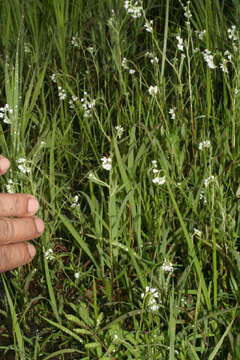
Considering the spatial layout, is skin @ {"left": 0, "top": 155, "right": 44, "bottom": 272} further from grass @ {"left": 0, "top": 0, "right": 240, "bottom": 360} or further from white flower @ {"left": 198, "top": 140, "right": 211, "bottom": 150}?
white flower @ {"left": 198, "top": 140, "right": 211, "bottom": 150}

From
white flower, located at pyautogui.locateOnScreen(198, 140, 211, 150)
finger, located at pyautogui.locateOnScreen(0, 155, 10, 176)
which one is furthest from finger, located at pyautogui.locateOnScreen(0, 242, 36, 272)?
white flower, located at pyautogui.locateOnScreen(198, 140, 211, 150)

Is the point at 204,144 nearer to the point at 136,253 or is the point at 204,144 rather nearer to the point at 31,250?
the point at 136,253

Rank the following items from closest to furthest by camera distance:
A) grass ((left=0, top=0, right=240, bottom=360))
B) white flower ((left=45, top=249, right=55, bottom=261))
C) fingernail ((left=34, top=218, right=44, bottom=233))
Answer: grass ((left=0, top=0, right=240, bottom=360)) < white flower ((left=45, top=249, right=55, bottom=261)) < fingernail ((left=34, top=218, right=44, bottom=233))

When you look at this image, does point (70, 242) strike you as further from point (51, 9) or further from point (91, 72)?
point (51, 9)

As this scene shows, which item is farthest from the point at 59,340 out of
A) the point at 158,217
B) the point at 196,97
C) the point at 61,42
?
the point at 61,42

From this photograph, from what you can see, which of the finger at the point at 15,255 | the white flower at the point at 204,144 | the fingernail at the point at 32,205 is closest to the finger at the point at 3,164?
the fingernail at the point at 32,205

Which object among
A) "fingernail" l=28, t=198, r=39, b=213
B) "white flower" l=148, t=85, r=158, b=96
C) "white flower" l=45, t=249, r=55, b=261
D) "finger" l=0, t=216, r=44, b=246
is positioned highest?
"white flower" l=148, t=85, r=158, b=96
